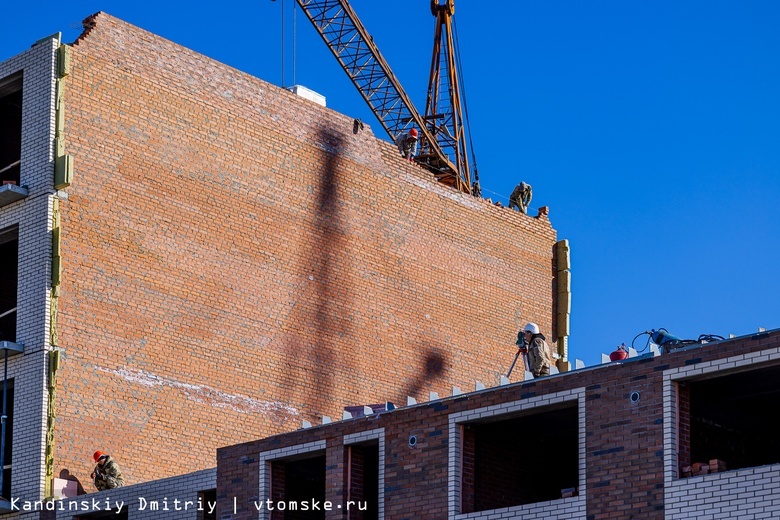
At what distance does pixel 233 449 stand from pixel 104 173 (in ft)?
25.8

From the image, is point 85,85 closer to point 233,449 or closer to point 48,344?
point 48,344

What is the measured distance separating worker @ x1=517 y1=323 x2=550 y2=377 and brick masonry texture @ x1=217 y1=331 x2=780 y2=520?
1280mm

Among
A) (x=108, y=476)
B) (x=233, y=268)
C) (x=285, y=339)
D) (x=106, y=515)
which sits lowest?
(x=106, y=515)

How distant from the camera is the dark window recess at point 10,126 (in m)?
33.6

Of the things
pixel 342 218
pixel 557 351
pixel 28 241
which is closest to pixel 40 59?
pixel 28 241

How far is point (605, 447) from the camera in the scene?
891 inches

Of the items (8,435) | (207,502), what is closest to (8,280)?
(8,435)

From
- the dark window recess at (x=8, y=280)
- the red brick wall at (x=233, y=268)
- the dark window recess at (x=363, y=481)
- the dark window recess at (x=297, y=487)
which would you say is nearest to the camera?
the dark window recess at (x=363, y=481)

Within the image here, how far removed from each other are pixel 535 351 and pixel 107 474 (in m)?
9.00

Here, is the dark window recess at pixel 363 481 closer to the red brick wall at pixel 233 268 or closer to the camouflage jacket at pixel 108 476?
the camouflage jacket at pixel 108 476

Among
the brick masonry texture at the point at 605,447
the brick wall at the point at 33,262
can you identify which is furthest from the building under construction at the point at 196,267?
the brick masonry texture at the point at 605,447

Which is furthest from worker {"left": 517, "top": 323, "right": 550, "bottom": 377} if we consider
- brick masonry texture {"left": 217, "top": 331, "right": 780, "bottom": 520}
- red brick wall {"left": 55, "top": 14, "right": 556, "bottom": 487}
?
red brick wall {"left": 55, "top": 14, "right": 556, "bottom": 487}

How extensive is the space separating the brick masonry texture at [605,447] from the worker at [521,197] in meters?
17.9

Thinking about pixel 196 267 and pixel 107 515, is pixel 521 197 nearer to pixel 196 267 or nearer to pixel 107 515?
pixel 196 267
